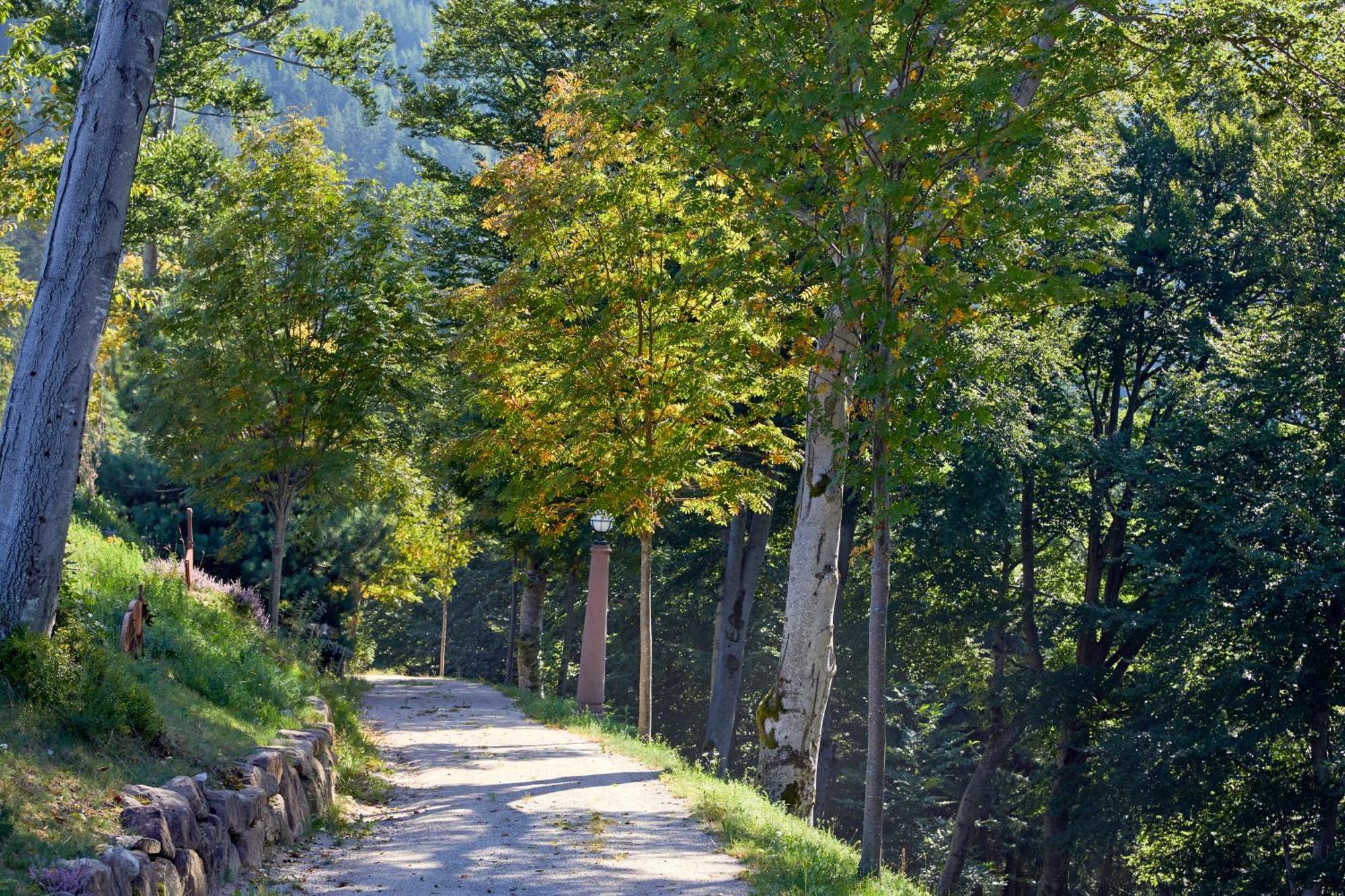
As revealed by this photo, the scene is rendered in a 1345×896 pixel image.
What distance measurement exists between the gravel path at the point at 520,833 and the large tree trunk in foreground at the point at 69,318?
2550 millimetres

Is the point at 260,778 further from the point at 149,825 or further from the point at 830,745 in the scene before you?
the point at 830,745

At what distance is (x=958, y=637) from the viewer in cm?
2564

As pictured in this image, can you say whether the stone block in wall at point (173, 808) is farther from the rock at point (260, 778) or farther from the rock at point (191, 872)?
the rock at point (260, 778)

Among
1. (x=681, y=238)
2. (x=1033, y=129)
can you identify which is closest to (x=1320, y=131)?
(x=1033, y=129)

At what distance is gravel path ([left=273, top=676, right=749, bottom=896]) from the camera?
25.6 feet

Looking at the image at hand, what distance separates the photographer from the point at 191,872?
19.9 feet

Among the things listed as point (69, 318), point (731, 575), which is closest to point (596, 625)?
point (731, 575)

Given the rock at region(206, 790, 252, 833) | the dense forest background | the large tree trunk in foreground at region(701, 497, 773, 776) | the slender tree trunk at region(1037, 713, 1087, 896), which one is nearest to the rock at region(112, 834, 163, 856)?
the rock at region(206, 790, 252, 833)

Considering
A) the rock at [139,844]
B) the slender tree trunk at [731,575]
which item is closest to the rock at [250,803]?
the rock at [139,844]

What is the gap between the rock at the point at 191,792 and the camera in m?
6.46

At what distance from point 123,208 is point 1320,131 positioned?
1055 cm

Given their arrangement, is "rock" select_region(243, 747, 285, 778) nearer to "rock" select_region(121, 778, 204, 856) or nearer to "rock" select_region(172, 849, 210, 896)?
"rock" select_region(121, 778, 204, 856)

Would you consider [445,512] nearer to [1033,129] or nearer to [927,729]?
[927,729]

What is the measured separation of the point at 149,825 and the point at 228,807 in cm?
119
